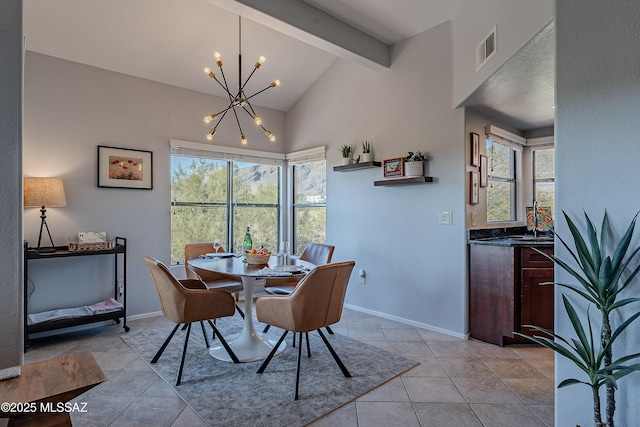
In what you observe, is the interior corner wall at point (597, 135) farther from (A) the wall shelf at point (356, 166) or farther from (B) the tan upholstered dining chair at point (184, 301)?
(A) the wall shelf at point (356, 166)

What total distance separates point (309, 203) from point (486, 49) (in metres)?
2.92

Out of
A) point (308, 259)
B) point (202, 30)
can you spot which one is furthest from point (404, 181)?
point (202, 30)

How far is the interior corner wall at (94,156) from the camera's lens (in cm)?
326

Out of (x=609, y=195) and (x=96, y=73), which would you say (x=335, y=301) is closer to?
(x=609, y=195)

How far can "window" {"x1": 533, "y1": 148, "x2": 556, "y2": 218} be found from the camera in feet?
13.5

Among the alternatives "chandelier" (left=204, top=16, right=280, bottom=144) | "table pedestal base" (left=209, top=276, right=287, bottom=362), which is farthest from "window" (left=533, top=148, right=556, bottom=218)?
"table pedestal base" (left=209, top=276, right=287, bottom=362)

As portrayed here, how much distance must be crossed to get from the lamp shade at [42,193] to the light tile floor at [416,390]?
48.5 inches

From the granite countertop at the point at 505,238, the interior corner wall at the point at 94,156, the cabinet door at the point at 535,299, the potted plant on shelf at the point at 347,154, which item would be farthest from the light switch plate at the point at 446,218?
the interior corner wall at the point at 94,156

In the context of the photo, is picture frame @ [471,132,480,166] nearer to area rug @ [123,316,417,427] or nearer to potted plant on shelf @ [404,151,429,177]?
potted plant on shelf @ [404,151,429,177]

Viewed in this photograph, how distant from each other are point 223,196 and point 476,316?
322cm

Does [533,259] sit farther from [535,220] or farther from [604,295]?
[604,295]

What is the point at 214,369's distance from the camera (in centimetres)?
260

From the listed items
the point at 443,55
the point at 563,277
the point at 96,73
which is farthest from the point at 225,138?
the point at 563,277

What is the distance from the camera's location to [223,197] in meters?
4.60
